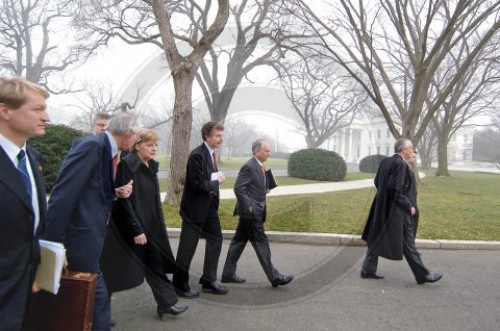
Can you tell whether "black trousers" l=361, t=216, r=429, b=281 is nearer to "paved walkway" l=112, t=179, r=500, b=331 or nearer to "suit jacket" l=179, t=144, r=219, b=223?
"paved walkway" l=112, t=179, r=500, b=331

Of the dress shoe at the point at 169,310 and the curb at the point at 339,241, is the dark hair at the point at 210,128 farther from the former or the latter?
the curb at the point at 339,241

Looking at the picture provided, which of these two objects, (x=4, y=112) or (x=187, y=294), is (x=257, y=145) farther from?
(x=4, y=112)

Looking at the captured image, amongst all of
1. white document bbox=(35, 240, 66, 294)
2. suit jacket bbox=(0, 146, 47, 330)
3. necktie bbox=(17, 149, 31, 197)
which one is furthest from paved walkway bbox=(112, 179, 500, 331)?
necktie bbox=(17, 149, 31, 197)

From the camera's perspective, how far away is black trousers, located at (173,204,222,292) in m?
3.86

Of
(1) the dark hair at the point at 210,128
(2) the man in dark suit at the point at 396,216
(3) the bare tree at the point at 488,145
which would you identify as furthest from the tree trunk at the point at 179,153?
(3) the bare tree at the point at 488,145

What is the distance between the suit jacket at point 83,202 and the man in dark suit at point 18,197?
0.87 ft

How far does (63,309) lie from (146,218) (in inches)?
51.5

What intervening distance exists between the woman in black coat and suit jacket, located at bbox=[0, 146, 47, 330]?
1.18m

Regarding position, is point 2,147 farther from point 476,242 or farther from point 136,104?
point 476,242

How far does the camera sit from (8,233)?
69.2 inches

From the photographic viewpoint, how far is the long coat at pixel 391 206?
178 inches

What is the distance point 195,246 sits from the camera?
391cm

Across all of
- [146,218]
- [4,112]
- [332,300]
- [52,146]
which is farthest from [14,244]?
[52,146]

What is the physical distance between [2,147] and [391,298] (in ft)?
11.5
